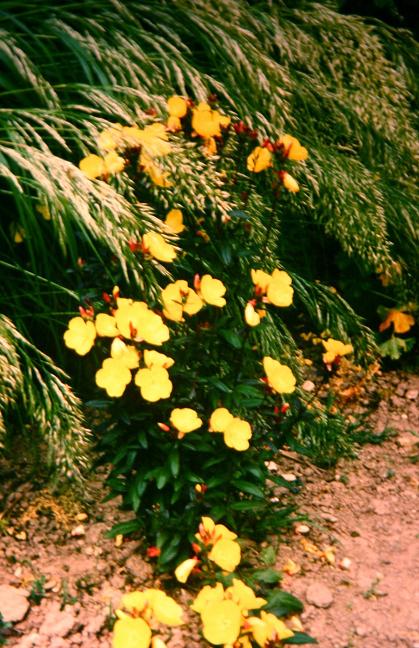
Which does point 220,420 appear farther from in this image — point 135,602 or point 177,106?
point 177,106

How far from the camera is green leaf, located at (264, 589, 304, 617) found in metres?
1.64

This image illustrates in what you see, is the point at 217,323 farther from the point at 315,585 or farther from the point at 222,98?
the point at 222,98

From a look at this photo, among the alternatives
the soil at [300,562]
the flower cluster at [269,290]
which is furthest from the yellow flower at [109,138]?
the soil at [300,562]

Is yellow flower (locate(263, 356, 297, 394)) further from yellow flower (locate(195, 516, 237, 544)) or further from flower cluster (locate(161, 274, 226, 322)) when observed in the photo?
yellow flower (locate(195, 516, 237, 544))

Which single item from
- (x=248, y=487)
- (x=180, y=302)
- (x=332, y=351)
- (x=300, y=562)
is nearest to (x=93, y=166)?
(x=180, y=302)

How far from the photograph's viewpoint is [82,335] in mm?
1572

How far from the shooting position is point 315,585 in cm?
177

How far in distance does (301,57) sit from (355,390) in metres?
1.23

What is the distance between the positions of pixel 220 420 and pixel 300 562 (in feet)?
1.90

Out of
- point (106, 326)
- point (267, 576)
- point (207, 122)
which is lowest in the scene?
point (267, 576)

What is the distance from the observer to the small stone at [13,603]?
5.31ft

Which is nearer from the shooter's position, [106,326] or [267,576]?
[106,326]

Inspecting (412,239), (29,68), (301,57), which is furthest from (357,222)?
(29,68)

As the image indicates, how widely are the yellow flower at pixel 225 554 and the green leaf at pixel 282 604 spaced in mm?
202
